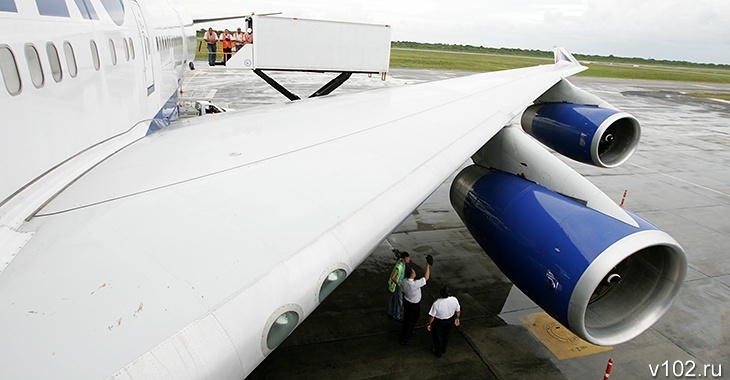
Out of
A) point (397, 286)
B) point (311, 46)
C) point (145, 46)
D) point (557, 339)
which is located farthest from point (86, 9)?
point (311, 46)

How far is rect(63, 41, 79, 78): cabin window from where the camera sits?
367 cm

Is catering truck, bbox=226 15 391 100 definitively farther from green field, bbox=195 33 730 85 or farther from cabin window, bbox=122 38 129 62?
green field, bbox=195 33 730 85

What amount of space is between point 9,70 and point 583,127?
316 inches

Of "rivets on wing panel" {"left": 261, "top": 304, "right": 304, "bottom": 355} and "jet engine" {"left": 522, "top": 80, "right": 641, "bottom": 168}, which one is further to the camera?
"jet engine" {"left": 522, "top": 80, "right": 641, "bottom": 168}

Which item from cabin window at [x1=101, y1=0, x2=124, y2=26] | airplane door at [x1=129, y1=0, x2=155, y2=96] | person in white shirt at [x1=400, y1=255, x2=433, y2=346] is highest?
cabin window at [x1=101, y1=0, x2=124, y2=26]

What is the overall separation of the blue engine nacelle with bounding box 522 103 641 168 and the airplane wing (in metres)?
4.40

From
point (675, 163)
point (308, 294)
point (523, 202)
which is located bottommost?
point (675, 163)

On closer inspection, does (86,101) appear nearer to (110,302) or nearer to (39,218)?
(39,218)

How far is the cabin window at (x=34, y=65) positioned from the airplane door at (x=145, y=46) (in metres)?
3.30

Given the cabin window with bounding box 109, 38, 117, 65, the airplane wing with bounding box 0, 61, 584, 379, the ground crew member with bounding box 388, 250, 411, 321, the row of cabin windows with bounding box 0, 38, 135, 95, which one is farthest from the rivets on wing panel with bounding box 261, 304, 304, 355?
the cabin window with bounding box 109, 38, 117, 65

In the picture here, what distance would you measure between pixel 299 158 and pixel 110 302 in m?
2.21

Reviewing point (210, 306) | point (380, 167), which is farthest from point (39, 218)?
point (380, 167)

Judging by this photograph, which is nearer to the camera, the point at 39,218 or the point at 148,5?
the point at 39,218

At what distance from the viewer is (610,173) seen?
44.5ft
